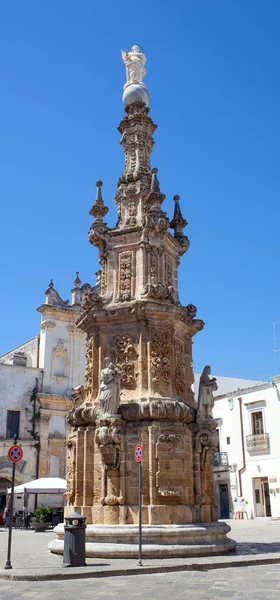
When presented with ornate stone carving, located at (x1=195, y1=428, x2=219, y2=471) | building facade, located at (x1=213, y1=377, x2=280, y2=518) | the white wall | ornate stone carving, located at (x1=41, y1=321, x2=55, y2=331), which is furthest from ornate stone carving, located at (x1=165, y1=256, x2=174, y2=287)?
the white wall

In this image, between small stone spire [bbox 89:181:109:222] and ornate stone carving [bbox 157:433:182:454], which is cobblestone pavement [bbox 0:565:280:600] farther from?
small stone spire [bbox 89:181:109:222]

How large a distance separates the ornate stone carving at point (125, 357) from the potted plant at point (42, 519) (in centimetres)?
1200

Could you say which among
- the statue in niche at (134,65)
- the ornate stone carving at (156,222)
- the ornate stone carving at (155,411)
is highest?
the statue in niche at (134,65)

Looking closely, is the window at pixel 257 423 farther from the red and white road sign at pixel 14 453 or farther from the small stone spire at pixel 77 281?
the red and white road sign at pixel 14 453

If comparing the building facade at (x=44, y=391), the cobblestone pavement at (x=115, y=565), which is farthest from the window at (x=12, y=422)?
the cobblestone pavement at (x=115, y=565)

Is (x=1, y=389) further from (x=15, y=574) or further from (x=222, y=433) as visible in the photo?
(x=15, y=574)

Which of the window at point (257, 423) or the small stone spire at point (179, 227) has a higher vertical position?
the small stone spire at point (179, 227)

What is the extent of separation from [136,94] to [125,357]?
8228 millimetres

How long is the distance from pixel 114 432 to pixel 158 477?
1377mm

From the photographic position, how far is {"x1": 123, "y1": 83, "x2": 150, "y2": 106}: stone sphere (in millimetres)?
18203

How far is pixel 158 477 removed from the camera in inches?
529

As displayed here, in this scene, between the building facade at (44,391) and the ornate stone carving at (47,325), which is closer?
the building facade at (44,391)

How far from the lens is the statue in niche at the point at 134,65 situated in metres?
19.0

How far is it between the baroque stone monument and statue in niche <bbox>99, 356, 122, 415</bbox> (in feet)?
0.07
